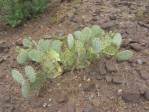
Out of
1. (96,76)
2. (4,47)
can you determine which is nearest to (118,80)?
(96,76)

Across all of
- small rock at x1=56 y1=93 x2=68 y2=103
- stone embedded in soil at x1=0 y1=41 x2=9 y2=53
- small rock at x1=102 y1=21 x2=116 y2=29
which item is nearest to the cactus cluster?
small rock at x1=56 y1=93 x2=68 y2=103

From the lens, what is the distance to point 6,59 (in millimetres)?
4527

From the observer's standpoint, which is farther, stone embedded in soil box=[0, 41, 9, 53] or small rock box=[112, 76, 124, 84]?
stone embedded in soil box=[0, 41, 9, 53]

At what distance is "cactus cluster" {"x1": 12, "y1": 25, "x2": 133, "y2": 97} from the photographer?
375 centimetres

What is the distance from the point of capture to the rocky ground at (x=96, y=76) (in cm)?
375

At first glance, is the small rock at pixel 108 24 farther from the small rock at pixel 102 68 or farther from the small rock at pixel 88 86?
the small rock at pixel 88 86

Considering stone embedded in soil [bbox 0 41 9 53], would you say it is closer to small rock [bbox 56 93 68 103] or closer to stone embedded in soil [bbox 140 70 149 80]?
small rock [bbox 56 93 68 103]

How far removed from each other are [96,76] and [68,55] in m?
0.33

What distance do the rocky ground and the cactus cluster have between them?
117 millimetres

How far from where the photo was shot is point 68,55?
12.6 ft

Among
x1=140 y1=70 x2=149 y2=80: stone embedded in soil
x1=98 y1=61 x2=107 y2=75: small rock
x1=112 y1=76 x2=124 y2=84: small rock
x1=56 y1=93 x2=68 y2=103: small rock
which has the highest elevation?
x1=98 y1=61 x2=107 y2=75: small rock

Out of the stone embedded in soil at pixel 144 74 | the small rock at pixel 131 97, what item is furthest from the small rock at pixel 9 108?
the stone embedded in soil at pixel 144 74

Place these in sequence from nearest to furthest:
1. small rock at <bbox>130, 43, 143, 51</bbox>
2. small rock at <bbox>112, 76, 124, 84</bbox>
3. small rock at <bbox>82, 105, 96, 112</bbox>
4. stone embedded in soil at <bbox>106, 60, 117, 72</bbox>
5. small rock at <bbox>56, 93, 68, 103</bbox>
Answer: small rock at <bbox>82, 105, 96, 112</bbox>, small rock at <bbox>56, 93, 68, 103</bbox>, small rock at <bbox>112, 76, 124, 84</bbox>, stone embedded in soil at <bbox>106, 60, 117, 72</bbox>, small rock at <bbox>130, 43, 143, 51</bbox>

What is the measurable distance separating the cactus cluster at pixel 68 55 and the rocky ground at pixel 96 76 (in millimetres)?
117
